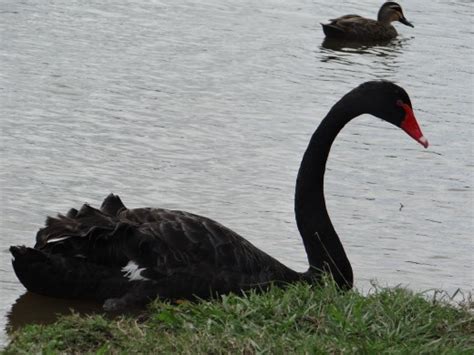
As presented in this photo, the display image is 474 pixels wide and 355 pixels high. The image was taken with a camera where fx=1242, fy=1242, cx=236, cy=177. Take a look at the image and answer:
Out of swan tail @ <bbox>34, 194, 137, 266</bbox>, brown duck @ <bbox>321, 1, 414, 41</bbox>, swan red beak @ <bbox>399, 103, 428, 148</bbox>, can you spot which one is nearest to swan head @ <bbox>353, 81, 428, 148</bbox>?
swan red beak @ <bbox>399, 103, 428, 148</bbox>

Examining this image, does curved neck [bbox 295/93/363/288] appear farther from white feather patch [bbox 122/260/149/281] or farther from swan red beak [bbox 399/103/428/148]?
white feather patch [bbox 122/260/149/281]

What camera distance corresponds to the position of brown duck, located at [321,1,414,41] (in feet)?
45.3

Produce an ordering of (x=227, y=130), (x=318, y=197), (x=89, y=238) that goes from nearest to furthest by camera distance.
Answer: (x=89, y=238), (x=318, y=197), (x=227, y=130)

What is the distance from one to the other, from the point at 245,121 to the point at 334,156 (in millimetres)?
940

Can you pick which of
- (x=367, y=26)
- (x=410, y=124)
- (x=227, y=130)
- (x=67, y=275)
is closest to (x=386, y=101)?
(x=410, y=124)

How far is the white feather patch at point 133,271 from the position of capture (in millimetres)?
6070

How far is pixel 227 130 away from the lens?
9.40m

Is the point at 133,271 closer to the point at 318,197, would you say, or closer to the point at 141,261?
the point at 141,261

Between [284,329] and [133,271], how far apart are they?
161 centimetres

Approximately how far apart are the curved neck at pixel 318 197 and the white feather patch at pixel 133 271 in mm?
905

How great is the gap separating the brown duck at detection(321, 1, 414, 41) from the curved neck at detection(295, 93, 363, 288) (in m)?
7.26

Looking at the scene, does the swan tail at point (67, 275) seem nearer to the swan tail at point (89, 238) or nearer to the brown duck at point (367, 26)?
the swan tail at point (89, 238)

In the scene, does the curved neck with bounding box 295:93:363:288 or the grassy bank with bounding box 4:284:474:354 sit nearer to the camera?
the grassy bank with bounding box 4:284:474:354

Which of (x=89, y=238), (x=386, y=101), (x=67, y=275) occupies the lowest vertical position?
(x=67, y=275)
